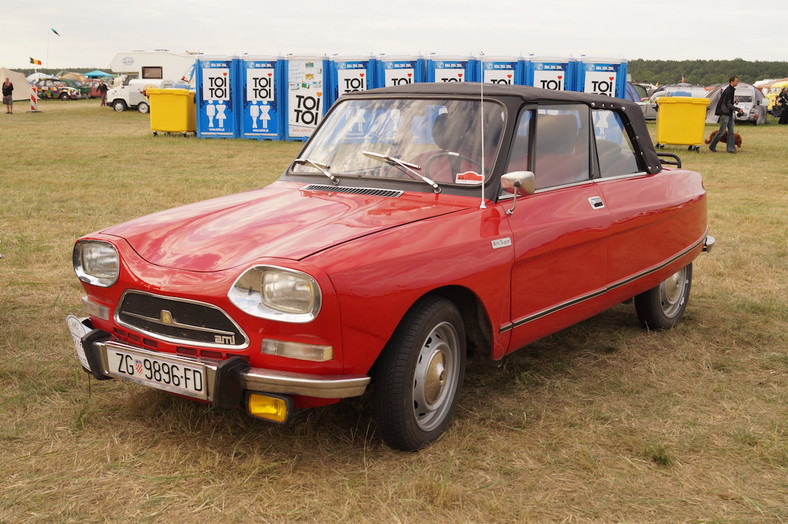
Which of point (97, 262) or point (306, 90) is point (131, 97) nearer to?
A: point (306, 90)

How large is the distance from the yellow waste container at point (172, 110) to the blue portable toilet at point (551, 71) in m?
9.68

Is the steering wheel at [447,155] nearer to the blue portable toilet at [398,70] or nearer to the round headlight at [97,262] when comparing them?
the round headlight at [97,262]

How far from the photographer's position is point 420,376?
3459 mm

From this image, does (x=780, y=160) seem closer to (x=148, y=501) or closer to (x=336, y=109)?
(x=336, y=109)

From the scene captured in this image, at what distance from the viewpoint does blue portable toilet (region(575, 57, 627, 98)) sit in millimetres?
20766

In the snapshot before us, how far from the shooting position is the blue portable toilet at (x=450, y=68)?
69.1ft

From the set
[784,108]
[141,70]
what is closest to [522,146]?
[784,108]

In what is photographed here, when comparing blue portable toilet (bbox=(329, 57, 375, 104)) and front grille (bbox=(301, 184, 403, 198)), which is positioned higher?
blue portable toilet (bbox=(329, 57, 375, 104))

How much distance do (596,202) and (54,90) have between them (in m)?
53.4

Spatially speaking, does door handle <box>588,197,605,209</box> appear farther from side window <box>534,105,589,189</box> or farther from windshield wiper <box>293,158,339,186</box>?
windshield wiper <box>293,158,339,186</box>

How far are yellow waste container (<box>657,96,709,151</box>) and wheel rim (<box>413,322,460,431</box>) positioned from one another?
17.3 m

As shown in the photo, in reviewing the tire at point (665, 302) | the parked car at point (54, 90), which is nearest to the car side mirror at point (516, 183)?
the tire at point (665, 302)

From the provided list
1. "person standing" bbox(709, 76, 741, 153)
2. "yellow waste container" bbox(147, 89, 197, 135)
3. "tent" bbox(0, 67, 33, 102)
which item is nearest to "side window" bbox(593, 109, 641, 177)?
"person standing" bbox(709, 76, 741, 153)

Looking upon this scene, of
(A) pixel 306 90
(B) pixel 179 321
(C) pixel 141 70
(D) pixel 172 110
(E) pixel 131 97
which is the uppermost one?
(C) pixel 141 70
